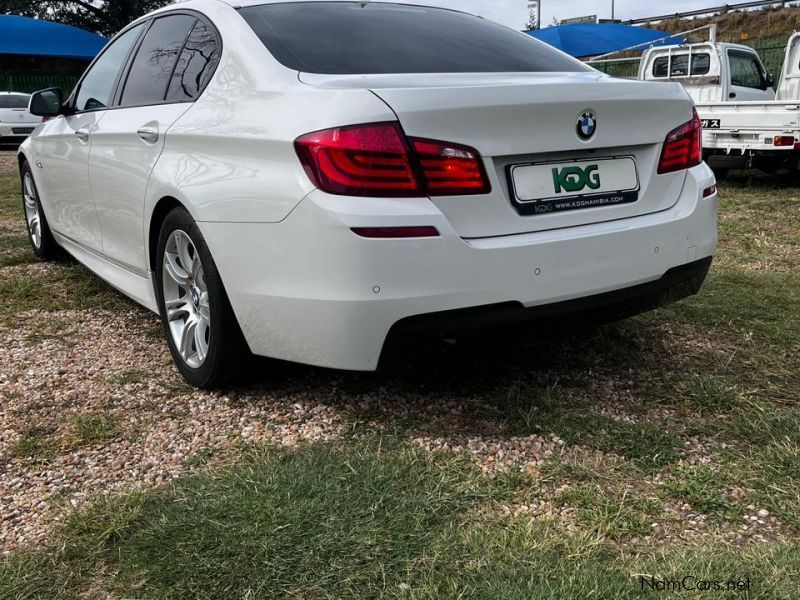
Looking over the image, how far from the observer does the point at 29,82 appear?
2927 centimetres

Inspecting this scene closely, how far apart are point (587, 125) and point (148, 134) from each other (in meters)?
1.77

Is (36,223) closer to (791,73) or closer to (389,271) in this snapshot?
(389,271)

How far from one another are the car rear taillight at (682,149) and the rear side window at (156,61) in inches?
77.6

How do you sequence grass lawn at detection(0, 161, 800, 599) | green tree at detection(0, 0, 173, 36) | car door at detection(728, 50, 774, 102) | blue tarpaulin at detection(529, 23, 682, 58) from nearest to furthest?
1. grass lawn at detection(0, 161, 800, 599)
2. car door at detection(728, 50, 774, 102)
3. blue tarpaulin at detection(529, 23, 682, 58)
4. green tree at detection(0, 0, 173, 36)

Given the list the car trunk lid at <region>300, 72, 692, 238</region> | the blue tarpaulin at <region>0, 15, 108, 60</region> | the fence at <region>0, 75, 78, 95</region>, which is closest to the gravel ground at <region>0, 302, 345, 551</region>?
the car trunk lid at <region>300, 72, 692, 238</region>

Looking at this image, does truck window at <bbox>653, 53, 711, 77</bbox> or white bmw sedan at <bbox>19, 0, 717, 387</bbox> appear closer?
white bmw sedan at <bbox>19, 0, 717, 387</bbox>

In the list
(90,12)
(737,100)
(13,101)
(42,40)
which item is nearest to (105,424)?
(737,100)

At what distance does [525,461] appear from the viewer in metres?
2.40

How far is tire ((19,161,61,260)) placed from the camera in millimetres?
5259

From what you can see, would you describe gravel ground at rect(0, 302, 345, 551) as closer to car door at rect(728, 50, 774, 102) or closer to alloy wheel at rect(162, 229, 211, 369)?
alloy wheel at rect(162, 229, 211, 369)

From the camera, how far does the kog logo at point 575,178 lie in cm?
250

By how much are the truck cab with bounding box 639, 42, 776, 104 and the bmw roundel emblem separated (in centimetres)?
882

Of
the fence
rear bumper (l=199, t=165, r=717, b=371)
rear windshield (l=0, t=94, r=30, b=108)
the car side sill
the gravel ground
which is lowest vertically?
the fence

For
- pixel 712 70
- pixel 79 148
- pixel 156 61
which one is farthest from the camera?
pixel 712 70
